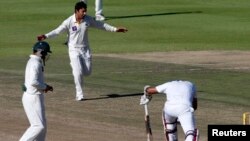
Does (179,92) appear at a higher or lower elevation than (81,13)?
lower

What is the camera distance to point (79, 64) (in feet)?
85.2

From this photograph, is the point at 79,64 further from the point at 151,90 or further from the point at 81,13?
the point at 151,90

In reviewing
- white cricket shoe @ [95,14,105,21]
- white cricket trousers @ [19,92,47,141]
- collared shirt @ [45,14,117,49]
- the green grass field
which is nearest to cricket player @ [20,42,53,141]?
white cricket trousers @ [19,92,47,141]

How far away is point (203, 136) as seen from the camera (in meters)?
21.5

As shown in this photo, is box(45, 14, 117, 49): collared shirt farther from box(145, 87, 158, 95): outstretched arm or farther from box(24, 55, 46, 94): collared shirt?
box(145, 87, 158, 95): outstretched arm

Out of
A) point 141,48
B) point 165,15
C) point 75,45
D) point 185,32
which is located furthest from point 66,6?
point 75,45

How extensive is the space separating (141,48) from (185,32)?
4.81 m

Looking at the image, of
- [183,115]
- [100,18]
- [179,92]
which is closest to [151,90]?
[179,92]

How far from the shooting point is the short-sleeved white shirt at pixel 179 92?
704 inches

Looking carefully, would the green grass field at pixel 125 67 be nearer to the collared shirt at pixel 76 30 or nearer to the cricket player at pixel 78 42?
the cricket player at pixel 78 42

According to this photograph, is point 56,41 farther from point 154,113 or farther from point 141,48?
point 154,113

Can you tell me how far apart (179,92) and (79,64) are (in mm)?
8265

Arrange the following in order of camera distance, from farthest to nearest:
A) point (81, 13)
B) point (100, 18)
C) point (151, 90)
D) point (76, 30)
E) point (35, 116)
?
1. point (100, 18)
2. point (76, 30)
3. point (81, 13)
4. point (35, 116)
5. point (151, 90)

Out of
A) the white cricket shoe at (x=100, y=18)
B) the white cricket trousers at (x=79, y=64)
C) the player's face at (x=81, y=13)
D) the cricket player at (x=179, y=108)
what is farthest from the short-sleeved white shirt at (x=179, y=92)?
the white cricket shoe at (x=100, y=18)
